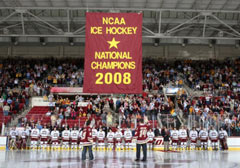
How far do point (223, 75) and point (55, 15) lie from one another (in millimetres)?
22906

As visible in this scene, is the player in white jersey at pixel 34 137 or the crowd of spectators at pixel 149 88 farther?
the crowd of spectators at pixel 149 88

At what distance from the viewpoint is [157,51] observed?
48.6 meters

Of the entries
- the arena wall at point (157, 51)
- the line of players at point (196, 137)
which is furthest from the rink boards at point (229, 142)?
the arena wall at point (157, 51)

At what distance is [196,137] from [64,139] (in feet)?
35.3

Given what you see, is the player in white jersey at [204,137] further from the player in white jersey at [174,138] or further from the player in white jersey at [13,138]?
the player in white jersey at [13,138]

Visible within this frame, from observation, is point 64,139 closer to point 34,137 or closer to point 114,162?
point 34,137

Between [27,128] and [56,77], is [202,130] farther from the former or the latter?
[56,77]

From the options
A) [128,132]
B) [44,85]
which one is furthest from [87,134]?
[44,85]

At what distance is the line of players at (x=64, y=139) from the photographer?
25609mm

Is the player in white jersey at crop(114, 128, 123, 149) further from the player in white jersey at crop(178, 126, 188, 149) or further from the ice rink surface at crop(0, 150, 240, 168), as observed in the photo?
the ice rink surface at crop(0, 150, 240, 168)

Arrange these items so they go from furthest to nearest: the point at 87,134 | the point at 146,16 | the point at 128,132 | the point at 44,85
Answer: the point at 146,16, the point at 44,85, the point at 128,132, the point at 87,134

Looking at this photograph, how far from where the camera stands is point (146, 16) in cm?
4053

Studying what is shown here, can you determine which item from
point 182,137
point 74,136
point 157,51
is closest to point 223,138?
point 182,137

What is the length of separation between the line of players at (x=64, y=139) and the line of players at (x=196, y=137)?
80.8 inches
